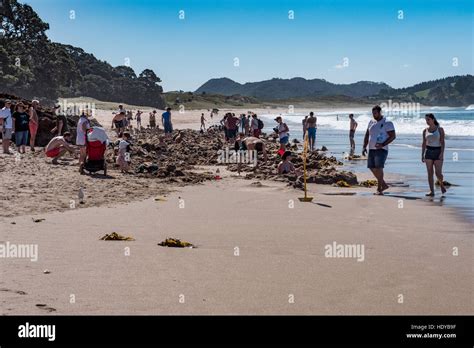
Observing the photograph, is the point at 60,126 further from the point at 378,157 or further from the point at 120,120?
the point at 378,157

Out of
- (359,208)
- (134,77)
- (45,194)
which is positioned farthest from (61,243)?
(134,77)

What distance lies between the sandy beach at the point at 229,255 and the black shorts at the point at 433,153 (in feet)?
4.16

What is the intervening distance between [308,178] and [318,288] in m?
8.76

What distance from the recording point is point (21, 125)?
17.6 m

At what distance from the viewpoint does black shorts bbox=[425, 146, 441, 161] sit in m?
12.2

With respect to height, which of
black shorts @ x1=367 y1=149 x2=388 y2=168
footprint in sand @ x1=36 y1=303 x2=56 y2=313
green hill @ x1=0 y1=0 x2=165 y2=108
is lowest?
footprint in sand @ x1=36 y1=303 x2=56 y2=313

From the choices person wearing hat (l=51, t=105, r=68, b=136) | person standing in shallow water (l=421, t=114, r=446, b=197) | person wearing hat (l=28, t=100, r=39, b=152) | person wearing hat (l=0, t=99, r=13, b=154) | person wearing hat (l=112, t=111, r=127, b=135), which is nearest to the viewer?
person standing in shallow water (l=421, t=114, r=446, b=197)

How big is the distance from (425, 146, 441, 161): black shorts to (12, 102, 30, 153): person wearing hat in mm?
10648

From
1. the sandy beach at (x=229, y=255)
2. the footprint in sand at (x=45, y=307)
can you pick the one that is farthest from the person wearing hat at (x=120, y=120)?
the footprint in sand at (x=45, y=307)

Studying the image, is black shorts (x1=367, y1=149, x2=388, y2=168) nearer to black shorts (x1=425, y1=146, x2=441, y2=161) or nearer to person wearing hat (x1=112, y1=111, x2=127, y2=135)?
black shorts (x1=425, y1=146, x2=441, y2=161)

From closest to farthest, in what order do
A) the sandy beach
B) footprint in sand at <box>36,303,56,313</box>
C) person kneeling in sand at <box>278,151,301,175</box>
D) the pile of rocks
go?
footprint in sand at <box>36,303,56,313</box> → the sandy beach → the pile of rocks → person kneeling in sand at <box>278,151,301,175</box>

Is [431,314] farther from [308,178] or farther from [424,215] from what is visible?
[308,178]

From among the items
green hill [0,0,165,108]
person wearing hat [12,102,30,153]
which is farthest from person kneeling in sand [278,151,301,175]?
green hill [0,0,165,108]

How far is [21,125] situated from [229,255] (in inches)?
486
